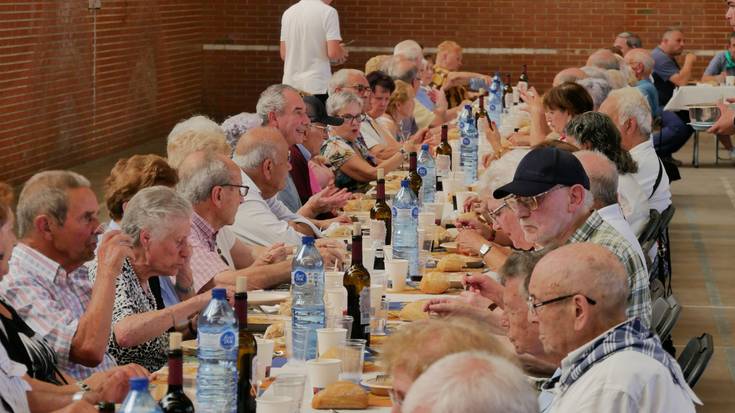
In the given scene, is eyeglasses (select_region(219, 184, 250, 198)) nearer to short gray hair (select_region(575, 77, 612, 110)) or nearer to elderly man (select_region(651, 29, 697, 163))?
short gray hair (select_region(575, 77, 612, 110))

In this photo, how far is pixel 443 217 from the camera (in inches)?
268

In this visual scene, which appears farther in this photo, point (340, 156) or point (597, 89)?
point (597, 89)

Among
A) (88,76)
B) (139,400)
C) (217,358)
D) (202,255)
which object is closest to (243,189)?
(202,255)

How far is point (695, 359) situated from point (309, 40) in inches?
314

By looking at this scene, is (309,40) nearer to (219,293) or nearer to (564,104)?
(564,104)

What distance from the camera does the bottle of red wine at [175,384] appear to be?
2861mm

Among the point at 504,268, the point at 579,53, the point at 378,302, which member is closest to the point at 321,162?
the point at 378,302

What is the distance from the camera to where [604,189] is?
470cm

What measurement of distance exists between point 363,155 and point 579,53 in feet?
31.0

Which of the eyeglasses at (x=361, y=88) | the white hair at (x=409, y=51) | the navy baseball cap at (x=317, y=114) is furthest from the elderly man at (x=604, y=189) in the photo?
the white hair at (x=409, y=51)

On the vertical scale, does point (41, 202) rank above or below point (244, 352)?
above

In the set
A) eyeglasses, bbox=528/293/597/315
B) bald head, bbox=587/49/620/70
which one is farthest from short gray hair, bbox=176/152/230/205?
bald head, bbox=587/49/620/70

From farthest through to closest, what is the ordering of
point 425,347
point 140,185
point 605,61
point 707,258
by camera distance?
point 605,61 → point 707,258 → point 140,185 → point 425,347

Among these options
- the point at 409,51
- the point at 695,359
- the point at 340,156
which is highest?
the point at 409,51
